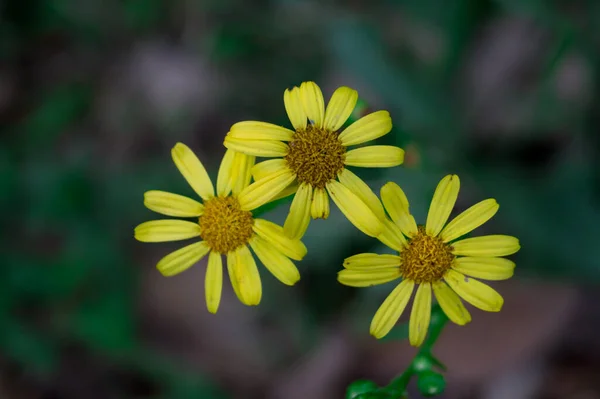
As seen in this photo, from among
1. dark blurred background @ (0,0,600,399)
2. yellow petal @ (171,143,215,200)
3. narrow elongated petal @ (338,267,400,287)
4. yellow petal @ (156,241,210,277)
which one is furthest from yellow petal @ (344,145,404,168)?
dark blurred background @ (0,0,600,399)

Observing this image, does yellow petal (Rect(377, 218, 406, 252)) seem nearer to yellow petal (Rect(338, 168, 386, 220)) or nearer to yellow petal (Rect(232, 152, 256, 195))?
yellow petal (Rect(338, 168, 386, 220))

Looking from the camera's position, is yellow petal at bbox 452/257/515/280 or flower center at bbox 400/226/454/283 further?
flower center at bbox 400/226/454/283

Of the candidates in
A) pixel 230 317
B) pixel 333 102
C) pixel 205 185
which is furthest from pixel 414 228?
pixel 230 317

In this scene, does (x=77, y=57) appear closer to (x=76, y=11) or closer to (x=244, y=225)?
(x=76, y=11)

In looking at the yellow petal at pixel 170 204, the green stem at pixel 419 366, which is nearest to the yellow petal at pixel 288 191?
the yellow petal at pixel 170 204

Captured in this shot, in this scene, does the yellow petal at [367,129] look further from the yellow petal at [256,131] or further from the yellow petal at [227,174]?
the yellow petal at [227,174]

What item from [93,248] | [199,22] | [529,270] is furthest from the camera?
[199,22]

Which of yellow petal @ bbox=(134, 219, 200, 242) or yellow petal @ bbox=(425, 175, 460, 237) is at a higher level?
yellow petal @ bbox=(425, 175, 460, 237)
